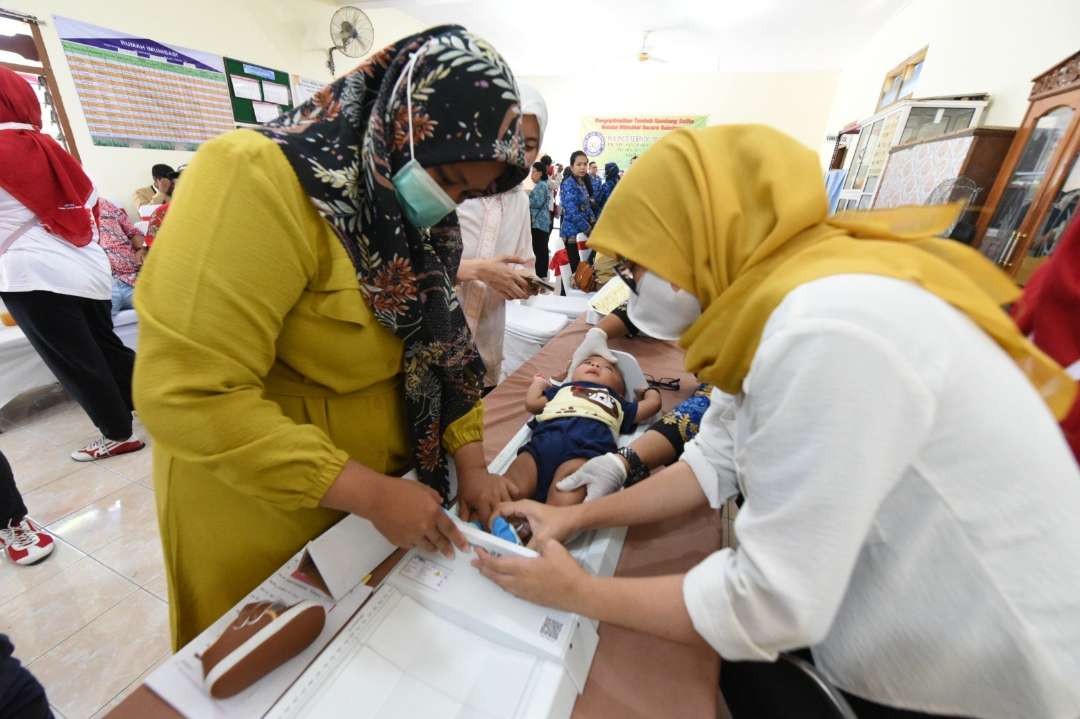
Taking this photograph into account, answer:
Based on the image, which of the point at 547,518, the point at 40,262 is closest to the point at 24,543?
the point at 40,262

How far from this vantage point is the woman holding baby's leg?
48 centimetres

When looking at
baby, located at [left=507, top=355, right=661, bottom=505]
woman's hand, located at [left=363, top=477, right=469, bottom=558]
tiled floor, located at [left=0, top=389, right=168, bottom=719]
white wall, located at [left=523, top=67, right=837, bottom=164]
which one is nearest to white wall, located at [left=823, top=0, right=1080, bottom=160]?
white wall, located at [left=523, top=67, right=837, bottom=164]

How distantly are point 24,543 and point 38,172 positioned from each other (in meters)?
1.73

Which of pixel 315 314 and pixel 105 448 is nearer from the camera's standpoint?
pixel 315 314

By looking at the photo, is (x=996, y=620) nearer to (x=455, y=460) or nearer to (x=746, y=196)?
(x=746, y=196)

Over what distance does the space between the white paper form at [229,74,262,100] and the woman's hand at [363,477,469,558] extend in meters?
5.67

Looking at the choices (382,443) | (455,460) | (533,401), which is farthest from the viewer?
(533,401)

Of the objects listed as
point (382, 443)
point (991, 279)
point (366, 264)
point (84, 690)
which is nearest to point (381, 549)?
point (382, 443)

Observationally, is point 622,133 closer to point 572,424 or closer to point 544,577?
point 572,424

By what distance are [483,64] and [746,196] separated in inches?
17.6

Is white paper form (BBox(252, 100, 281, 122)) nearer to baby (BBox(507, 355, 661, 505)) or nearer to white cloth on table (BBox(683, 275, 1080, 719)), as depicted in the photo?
baby (BBox(507, 355, 661, 505))

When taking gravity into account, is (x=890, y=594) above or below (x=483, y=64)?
below

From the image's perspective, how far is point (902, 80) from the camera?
5.84 metres

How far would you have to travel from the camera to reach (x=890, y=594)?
0.59 meters
